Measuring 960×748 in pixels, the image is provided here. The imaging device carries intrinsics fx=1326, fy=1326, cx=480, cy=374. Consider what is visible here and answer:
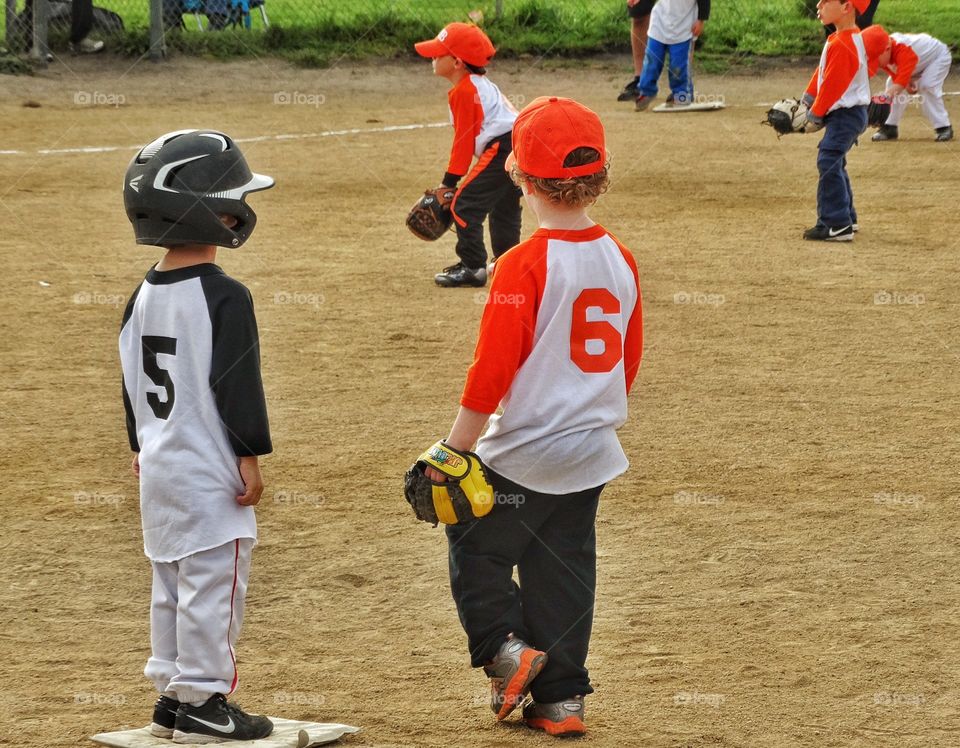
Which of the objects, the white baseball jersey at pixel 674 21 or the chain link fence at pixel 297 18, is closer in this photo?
the white baseball jersey at pixel 674 21

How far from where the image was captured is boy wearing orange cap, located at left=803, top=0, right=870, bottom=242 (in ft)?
30.4

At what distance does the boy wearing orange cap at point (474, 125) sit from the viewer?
8031 millimetres

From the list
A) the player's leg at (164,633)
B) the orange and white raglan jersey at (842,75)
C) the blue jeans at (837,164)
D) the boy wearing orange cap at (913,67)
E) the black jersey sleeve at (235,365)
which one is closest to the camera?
the black jersey sleeve at (235,365)

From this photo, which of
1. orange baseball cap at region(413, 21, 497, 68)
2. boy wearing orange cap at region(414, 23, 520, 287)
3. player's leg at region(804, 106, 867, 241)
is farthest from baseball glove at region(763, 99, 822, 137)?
orange baseball cap at region(413, 21, 497, 68)

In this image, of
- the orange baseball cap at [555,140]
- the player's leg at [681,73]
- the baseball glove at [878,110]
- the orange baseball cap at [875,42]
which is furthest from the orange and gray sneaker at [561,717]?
the player's leg at [681,73]

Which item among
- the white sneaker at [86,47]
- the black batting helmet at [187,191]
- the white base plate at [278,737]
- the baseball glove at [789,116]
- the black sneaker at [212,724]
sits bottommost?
the white sneaker at [86,47]

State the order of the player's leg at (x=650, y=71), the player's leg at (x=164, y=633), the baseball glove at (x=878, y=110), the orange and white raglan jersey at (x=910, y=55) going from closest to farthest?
A: the player's leg at (x=164, y=633), the baseball glove at (x=878, y=110), the orange and white raglan jersey at (x=910, y=55), the player's leg at (x=650, y=71)

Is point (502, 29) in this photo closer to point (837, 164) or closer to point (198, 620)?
point (837, 164)

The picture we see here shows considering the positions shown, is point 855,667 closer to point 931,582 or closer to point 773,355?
point 931,582

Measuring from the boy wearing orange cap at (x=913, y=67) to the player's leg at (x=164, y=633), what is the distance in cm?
1021

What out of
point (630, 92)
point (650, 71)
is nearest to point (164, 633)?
point (650, 71)

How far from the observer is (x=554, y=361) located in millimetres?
3354

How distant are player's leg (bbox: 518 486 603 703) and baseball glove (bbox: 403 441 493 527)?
25 cm

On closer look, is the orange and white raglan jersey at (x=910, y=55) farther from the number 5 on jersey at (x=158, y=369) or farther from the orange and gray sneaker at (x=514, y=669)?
the number 5 on jersey at (x=158, y=369)
